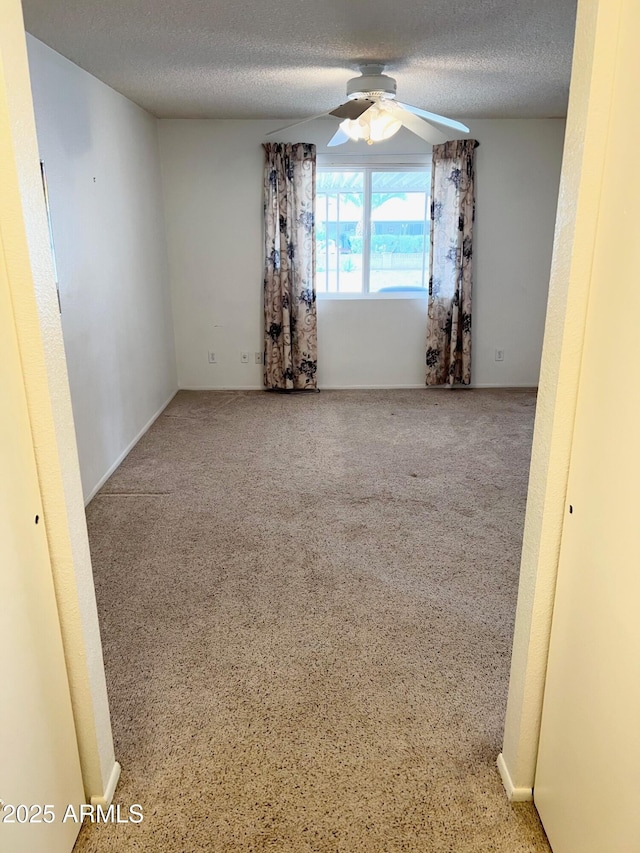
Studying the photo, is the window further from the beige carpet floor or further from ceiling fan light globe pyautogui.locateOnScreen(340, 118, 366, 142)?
the beige carpet floor

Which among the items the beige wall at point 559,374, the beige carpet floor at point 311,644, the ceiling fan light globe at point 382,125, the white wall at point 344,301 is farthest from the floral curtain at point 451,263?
the beige wall at point 559,374

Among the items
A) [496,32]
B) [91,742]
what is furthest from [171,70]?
[91,742]

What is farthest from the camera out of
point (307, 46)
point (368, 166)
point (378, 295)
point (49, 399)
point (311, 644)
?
point (378, 295)

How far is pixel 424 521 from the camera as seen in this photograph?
10.3ft

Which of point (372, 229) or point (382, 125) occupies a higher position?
point (382, 125)

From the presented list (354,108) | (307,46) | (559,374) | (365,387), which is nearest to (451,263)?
(365,387)

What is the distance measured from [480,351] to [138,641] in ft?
14.5

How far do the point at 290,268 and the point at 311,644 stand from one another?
388 cm

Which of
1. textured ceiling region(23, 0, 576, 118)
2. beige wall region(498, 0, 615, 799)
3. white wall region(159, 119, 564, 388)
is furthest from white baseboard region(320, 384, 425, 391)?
beige wall region(498, 0, 615, 799)

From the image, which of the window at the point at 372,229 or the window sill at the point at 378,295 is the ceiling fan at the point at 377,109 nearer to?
the window at the point at 372,229

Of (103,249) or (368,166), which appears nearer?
(103,249)

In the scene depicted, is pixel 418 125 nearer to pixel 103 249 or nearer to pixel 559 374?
pixel 103 249

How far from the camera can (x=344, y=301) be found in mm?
5598

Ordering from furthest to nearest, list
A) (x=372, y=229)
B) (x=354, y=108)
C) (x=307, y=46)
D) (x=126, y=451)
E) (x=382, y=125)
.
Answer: (x=372, y=229) → (x=126, y=451) → (x=382, y=125) → (x=354, y=108) → (x=307, y=46)
